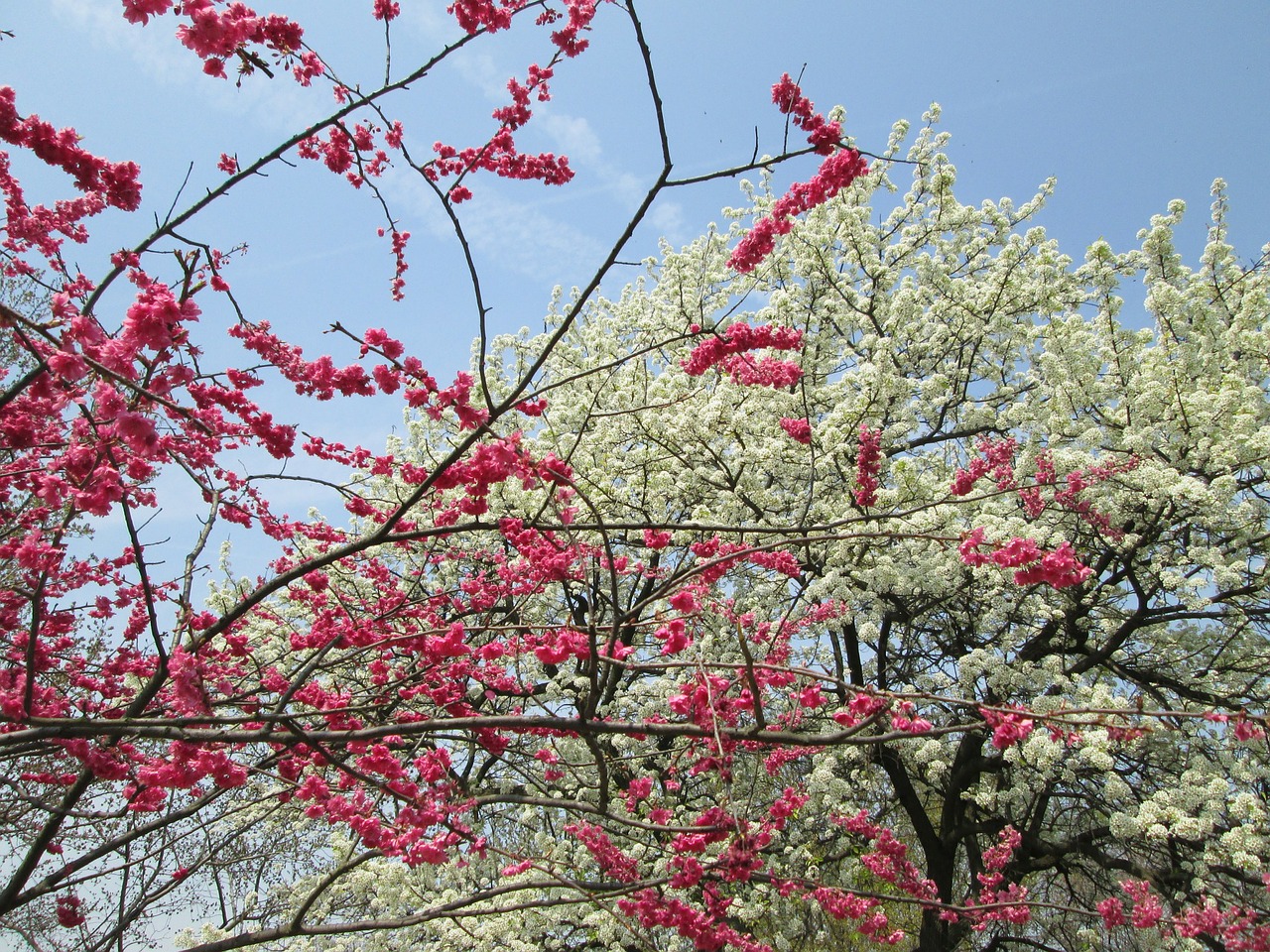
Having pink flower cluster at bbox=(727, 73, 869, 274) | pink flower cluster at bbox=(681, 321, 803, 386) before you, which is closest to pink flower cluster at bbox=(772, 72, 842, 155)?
pink flower cluster at bbox=(727, 73, 869, 274)

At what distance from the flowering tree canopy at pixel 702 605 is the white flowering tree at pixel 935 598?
→ 66 millimetres

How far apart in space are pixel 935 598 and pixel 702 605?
15.3 ft

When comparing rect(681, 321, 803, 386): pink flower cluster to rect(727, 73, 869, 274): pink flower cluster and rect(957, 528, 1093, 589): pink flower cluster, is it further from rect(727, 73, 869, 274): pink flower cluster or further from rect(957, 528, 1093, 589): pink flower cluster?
rect(957, 528, 1093, 589): pink flower cluster

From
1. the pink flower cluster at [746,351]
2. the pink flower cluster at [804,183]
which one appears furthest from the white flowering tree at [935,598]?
the pink flower cluster at [804,183]

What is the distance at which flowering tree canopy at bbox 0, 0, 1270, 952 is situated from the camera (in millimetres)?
3375

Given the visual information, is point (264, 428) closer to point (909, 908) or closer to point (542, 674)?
point (542, 674)

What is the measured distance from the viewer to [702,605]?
546cm

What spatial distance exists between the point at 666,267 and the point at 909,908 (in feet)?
41.3

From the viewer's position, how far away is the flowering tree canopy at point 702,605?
3.38 meters

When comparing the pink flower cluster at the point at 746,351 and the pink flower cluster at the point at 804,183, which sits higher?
the pink flower cluster at the point at 804,183

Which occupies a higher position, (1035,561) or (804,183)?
(804,183)

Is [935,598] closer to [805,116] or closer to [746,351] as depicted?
[746,351]

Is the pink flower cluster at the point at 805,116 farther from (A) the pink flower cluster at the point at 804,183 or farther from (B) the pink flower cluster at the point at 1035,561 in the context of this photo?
(B) the pink flower cluster at the point at 1035,561

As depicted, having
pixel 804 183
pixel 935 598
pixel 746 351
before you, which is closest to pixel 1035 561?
pixel 746 351
